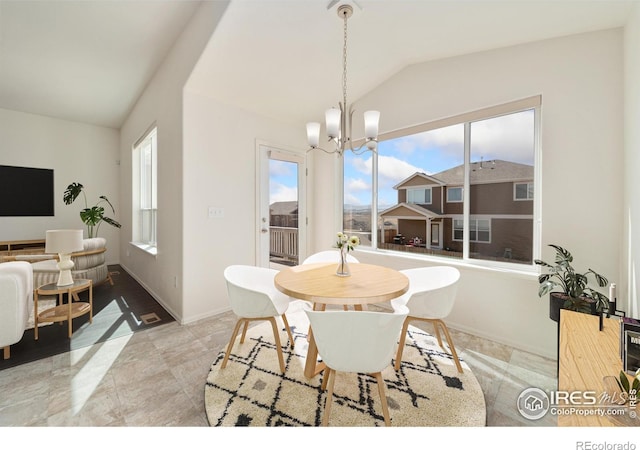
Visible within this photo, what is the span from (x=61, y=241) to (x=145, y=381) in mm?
1706

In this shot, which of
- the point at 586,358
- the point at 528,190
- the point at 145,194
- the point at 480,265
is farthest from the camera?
the point at 145,194

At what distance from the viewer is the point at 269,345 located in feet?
7.62

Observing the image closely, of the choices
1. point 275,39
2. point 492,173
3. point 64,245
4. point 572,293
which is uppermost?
point 275,39

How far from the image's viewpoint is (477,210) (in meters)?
2.67

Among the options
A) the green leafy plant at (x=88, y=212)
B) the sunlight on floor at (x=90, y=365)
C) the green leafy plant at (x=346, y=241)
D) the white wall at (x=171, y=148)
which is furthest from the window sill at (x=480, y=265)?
the green leafy plant at (x=88, y=212)

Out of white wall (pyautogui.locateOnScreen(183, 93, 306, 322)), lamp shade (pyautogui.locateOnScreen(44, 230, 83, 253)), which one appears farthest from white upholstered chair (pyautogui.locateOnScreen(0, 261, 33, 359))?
white wall (pyautogui.locateOnScreen(183, 93, 306, 322))

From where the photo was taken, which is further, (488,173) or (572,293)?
(488,173)

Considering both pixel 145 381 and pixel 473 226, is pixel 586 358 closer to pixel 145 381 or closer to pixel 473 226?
pixel 473 226

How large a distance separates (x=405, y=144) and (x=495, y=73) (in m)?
1.07

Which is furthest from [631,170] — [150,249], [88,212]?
[88,212]

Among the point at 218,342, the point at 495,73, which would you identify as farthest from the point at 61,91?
the point at 495,73

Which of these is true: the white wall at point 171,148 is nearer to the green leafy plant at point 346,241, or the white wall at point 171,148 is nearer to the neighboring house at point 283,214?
the neighboring house at point 283,214

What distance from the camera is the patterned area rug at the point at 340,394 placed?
1.50m

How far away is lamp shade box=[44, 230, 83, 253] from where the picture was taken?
8.12 ft
